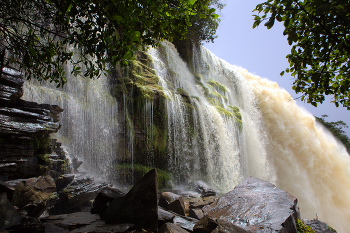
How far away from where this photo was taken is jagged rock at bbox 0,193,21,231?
303cm

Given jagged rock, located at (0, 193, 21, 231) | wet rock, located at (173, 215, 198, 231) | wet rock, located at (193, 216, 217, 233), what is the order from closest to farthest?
jagged rock, located at (0, 193, 21, 231)
wet rock, located at (193, 216, 217, 233)
wet rock, located at (173, 215, 198, 231)

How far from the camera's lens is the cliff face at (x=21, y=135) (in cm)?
522

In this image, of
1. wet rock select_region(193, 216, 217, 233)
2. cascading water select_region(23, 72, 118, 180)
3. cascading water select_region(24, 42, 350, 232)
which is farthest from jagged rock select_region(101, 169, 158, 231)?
cascading water select_region(24, 42, 350, 232)

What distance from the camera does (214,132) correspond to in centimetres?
1318

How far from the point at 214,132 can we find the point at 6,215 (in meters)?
11.3

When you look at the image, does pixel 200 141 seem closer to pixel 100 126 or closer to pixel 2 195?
pixel 100 126

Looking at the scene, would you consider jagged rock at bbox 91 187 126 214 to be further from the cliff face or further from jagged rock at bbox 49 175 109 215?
the cliff face

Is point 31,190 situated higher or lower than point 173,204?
higher

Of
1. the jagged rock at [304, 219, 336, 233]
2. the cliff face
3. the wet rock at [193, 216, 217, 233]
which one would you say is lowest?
the jagged rock at [304, 219, 336, 233]

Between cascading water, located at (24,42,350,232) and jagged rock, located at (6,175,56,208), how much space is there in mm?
3363

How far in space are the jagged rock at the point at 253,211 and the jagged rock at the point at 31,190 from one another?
13.1 ft

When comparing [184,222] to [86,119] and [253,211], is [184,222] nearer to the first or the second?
[253,211]

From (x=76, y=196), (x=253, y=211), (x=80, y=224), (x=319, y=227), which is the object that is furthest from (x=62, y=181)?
(x=319, y=227)

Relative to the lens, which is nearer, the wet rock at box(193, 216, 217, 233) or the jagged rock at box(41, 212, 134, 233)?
the jagged rock at box(41, 212, 134, 233)
